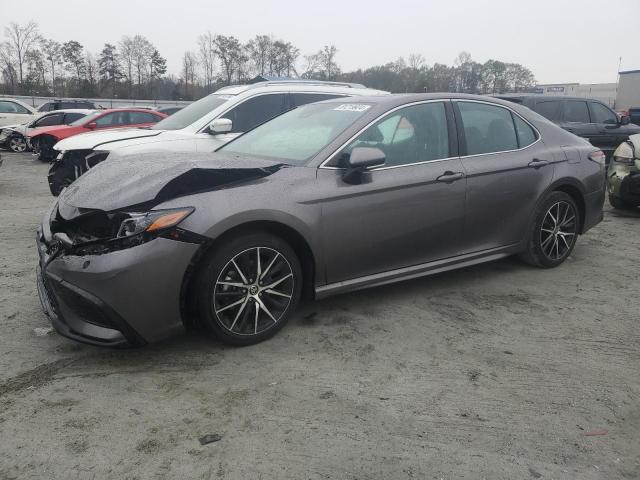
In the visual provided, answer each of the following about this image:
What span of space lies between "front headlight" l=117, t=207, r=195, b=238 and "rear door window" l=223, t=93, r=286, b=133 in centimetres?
417

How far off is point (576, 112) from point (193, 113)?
804 centimetres

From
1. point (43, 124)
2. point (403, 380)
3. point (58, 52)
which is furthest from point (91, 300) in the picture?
point (58, 52)

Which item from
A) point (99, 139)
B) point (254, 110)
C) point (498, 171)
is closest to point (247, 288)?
point (498, 171)

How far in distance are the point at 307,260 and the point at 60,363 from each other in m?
1.64

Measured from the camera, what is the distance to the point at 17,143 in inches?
712

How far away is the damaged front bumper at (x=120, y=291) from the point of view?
2.83 m

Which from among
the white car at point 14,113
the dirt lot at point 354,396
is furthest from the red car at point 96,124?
the dirt lot at point 354,396

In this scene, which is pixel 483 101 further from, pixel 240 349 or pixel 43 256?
pixel 43 256

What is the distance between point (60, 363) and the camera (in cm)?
311

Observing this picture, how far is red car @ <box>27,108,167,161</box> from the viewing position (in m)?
14.0

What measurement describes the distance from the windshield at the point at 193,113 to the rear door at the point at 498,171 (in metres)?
4.05

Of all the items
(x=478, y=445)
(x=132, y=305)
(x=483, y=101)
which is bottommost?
(x=478, y=445)

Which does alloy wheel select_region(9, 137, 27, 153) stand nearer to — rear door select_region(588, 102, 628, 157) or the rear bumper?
rear door select_region(588, 102, 628, 157)

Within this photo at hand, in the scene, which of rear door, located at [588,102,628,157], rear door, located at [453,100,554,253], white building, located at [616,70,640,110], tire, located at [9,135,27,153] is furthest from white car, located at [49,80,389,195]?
white building, located at [616,70,640,110]
